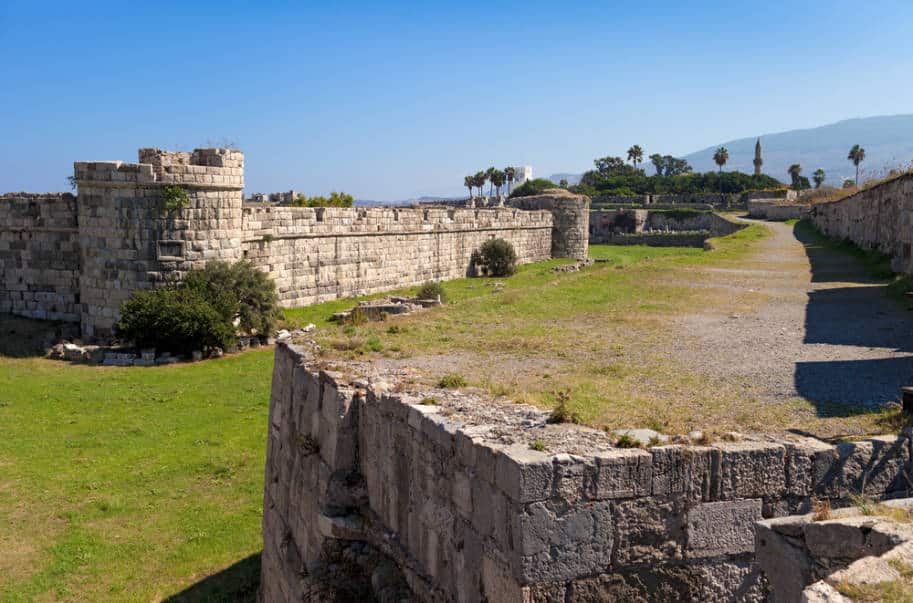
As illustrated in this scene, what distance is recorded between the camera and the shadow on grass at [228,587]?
7.75m

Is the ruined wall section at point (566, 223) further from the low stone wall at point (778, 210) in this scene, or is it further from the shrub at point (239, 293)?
the shrub at point (239, 293)

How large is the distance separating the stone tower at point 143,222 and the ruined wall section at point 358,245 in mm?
1818

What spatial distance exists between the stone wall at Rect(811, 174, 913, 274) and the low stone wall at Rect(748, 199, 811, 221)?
71.8 ft

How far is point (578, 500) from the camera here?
3.88m

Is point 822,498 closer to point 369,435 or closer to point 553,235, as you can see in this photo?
point 369,435

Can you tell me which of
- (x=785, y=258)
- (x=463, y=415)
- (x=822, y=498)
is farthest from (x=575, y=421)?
(x=785, y=258)

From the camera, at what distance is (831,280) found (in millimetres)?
14320

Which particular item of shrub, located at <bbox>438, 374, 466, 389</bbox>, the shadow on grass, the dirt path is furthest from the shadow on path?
the shadow on grass

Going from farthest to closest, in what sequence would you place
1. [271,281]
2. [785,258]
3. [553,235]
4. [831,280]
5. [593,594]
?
[553,235] < [785,258] < [271,281] < [831,280] < [593,594]

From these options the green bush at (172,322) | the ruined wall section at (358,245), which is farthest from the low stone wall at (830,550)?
the ruined wall section at (358,245)

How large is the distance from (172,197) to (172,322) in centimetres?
295

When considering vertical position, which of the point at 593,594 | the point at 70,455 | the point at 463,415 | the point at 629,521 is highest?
the point at 463,415

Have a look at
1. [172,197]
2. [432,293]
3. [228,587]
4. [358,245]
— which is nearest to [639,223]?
[358,245]

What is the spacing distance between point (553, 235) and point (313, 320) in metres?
20.7
